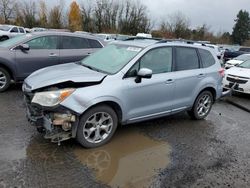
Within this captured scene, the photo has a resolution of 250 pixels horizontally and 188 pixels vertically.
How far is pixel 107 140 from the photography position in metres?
4.73

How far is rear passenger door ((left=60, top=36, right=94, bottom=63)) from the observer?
8.17m

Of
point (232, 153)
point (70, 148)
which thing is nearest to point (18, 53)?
point (70, 148)

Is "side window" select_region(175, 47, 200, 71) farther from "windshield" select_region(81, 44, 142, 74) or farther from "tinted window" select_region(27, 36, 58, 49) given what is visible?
"tinted window" select_region(27, 36, 58, 49)

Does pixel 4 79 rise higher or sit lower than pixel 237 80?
higher

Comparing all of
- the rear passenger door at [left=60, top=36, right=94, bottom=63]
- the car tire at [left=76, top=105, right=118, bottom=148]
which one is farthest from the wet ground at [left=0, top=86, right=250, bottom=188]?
the rear passenger door at [left=60, top=36, right=94, bottom=63]

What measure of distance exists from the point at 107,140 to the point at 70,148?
24.7 inches

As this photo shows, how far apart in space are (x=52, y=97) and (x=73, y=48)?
4513mm

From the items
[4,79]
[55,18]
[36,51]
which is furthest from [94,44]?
[55,18]

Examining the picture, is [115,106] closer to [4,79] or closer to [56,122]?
[56,122]

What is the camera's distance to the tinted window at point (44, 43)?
7.73m

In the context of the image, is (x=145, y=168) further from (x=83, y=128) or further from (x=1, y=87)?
(x=1, y=87)

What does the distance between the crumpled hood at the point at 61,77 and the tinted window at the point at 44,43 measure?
300 cm

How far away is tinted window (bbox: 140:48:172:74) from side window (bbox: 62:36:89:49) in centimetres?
373

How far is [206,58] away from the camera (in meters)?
6.40
